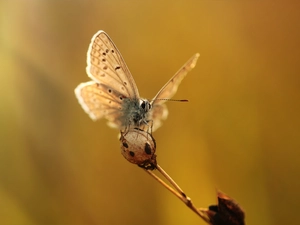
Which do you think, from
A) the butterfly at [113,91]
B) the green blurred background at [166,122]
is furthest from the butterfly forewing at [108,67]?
the green blurred background at [166,122]

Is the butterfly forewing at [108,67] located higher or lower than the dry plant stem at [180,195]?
higher

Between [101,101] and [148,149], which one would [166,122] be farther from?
[148,149]

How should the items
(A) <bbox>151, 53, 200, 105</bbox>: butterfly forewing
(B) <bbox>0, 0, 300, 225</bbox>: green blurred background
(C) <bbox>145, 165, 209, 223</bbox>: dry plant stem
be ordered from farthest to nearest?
(B) <bbox>0, 0, 300, 225</bbox>: green blurred background → (A) <bbox>151, 53, 200, 105</bbox>: butterfly forewing → (C) <bbox>145, 165, 209, 223</bbox>: dry plant stem

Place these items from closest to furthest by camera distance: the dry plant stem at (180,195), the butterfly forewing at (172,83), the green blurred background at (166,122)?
the dry plant stem at (180,195) < the butterfly forewing at (172,83) < the green blurred background at (166,122)

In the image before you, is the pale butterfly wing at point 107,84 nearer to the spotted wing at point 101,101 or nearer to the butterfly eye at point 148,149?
the spotted wing at point 101,101

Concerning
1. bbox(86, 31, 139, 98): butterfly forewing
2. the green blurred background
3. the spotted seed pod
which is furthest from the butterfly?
the green blurred background

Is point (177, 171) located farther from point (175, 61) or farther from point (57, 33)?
point (57, 33)

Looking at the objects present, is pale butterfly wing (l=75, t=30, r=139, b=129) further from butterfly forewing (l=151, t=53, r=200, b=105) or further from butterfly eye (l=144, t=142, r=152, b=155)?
butterfly eye (l=144, t=142, r=152, b=155)

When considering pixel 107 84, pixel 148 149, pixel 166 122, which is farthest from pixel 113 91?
pixel 166 122

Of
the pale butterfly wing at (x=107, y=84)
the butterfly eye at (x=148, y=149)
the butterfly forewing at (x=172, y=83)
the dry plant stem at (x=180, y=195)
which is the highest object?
the pale butterfly wing at (x=107, y=84)
